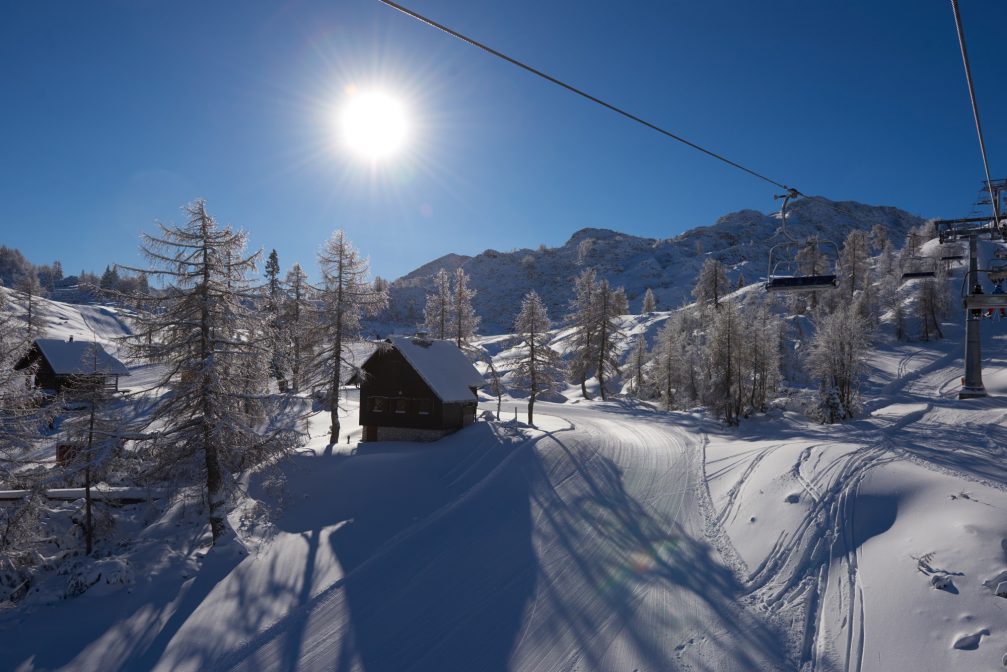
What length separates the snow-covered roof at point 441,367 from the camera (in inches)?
1094

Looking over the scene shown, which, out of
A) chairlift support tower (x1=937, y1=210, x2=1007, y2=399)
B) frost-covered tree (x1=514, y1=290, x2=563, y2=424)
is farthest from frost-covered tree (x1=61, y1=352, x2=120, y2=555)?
chairlift support tower (x1=937, y1=210, x2=1007, y2=399)

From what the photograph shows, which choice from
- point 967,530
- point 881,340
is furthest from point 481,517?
point 881,340

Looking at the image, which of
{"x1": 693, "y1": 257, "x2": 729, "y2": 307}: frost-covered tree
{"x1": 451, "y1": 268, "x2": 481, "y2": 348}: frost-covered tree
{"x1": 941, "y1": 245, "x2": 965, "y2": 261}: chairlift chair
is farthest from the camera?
{"x1": 693, "y1": 257, "x2": 729, "y2": 307}: frost-covered tree

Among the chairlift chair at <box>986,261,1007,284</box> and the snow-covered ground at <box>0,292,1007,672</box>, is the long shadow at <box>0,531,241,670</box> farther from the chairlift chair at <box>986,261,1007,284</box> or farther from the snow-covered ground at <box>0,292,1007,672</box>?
the chairlift chair at <box>986,261,1007,284</box>

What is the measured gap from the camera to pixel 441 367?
30.1 metres

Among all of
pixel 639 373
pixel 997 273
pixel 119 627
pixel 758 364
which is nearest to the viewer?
pixel 119 627

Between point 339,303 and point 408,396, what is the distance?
7.00 m

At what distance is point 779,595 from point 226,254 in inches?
733

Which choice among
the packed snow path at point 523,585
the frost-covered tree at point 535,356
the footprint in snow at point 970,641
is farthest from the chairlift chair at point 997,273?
the frost-covered tree at point 535,356

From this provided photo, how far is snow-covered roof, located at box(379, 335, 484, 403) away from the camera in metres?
27.8

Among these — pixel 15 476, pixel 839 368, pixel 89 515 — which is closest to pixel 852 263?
pixel 839 368

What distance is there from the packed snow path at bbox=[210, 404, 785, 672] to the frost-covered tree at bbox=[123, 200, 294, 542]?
4.43 meters

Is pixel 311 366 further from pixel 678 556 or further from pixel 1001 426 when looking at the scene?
pixel 1001 426

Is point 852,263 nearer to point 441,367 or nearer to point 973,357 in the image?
point 973,357
